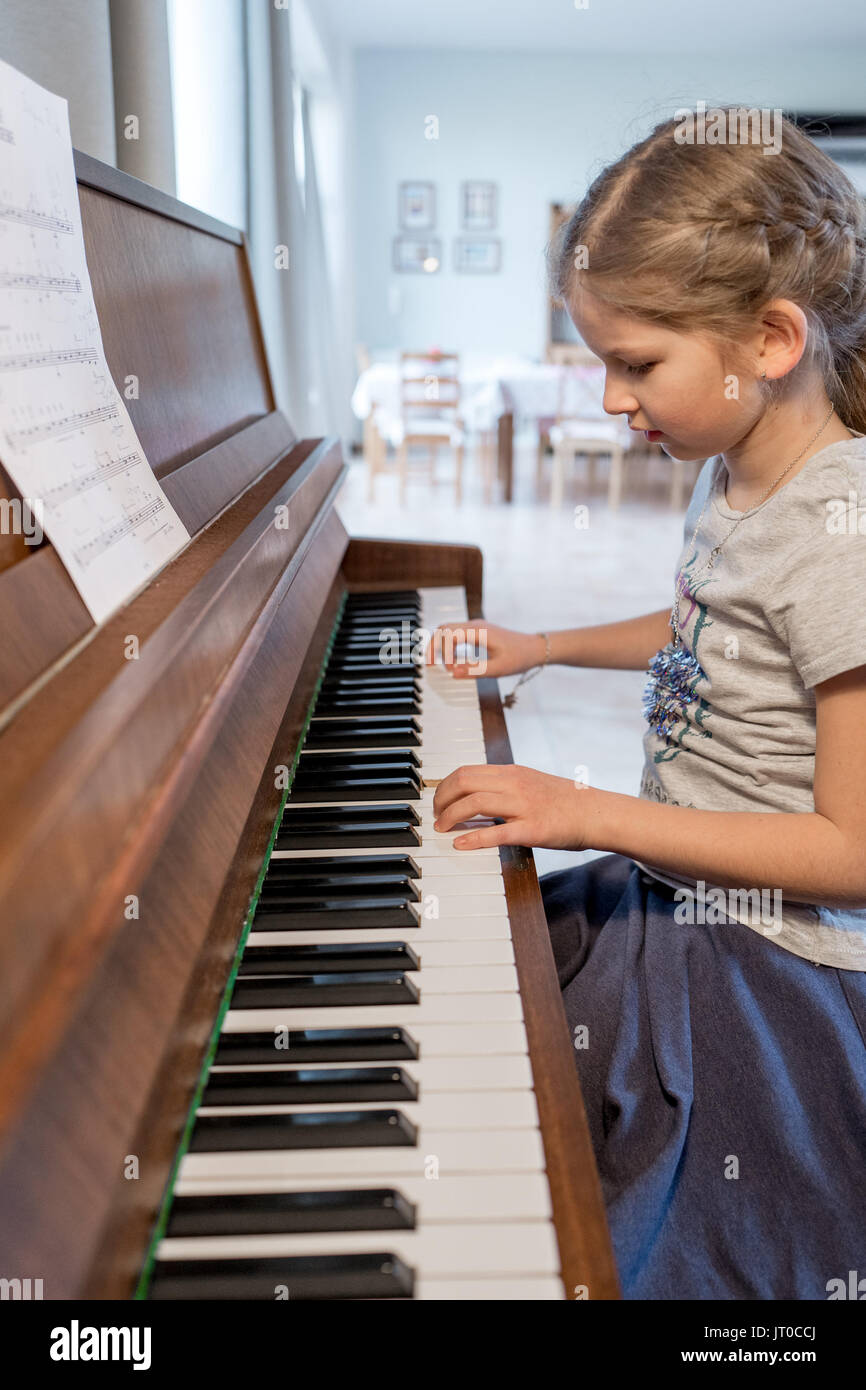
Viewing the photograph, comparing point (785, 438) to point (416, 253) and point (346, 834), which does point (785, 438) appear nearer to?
point (346, 834)

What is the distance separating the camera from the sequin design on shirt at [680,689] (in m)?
1.22

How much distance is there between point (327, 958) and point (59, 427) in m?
0.49

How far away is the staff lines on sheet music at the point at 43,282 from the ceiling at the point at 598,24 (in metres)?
8.20

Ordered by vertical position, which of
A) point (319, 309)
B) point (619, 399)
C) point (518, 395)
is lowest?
point (619, 399)

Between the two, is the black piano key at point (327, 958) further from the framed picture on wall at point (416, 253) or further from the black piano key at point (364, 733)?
the framed picture on wall at point (416, 253)

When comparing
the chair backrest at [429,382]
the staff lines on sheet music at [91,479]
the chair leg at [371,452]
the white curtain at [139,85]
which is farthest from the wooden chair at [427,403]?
the staff lines on sheet music at [91,479]

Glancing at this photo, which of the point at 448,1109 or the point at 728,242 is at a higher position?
the point at 728,242

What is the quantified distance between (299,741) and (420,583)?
775 millimetres

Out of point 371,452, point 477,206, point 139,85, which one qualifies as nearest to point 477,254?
point 477,206

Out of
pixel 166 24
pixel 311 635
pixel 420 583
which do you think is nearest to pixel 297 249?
pixel 166 24

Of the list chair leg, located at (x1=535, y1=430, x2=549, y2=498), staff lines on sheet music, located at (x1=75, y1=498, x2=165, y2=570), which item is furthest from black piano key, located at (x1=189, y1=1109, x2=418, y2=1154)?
chair leg, located at (x1=535, y1=430, x2=549, y2=498)

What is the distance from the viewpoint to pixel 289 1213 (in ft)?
2.08

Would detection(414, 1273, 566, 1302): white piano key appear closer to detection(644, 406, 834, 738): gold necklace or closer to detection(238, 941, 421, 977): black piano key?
detection(238, 941, 421, 977): black piano key
